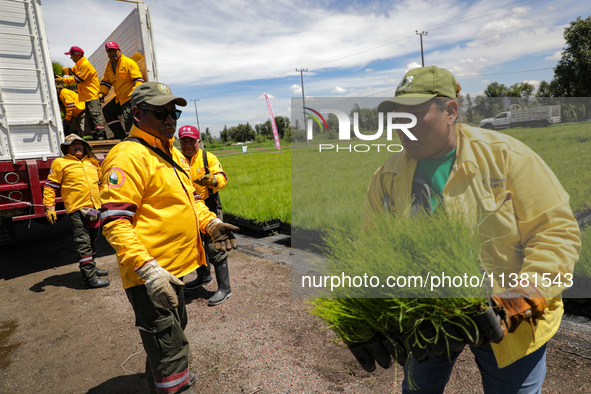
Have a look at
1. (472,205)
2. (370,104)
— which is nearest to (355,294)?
(472,205)

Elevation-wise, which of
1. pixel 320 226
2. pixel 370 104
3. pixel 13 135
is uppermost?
pixel 13 135

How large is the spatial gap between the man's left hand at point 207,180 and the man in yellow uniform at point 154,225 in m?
1.86

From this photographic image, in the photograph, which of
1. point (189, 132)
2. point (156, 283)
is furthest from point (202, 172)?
point (156, 283)

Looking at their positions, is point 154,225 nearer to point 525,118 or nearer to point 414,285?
point 414,285

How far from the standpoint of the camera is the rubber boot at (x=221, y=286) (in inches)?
176

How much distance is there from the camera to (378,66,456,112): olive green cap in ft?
3.95

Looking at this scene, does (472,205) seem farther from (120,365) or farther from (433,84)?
(120,365)

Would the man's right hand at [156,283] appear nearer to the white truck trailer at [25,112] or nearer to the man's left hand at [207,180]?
the man's left hand at [207,180]

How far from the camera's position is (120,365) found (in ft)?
11.0

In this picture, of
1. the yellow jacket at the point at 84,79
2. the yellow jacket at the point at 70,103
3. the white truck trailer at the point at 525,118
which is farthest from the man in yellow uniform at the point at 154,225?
the yellow jacket at the point at 70,103

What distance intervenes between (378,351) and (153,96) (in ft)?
6.68

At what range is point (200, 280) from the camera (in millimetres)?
5047

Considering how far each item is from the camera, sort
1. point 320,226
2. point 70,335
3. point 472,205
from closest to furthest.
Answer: point 472,205 < point 320,226 < point 70,335

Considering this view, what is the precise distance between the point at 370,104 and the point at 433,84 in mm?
208
